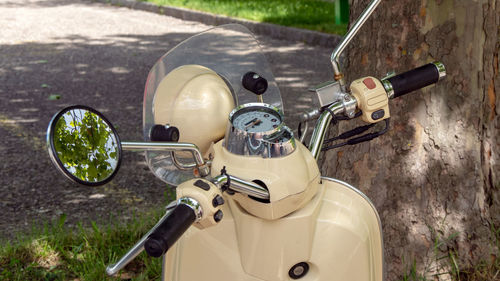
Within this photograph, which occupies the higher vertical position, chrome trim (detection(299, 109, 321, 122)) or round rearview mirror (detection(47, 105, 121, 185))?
round rearview mirror (detection(47, 105, 121, 185))

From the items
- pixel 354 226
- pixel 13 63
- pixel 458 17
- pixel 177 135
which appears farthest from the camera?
pixel 13 63

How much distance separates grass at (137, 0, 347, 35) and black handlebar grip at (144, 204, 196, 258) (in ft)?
21.0

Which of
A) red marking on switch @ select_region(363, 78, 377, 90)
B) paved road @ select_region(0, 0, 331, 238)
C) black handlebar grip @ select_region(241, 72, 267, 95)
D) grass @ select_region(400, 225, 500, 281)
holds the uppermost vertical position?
red marking on switch @ select_region(363, 78, 377, 90)

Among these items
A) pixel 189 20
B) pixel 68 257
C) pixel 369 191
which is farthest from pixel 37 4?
pixel 369 191

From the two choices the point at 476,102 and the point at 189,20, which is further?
the point at 189,20

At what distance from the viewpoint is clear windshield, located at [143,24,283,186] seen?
153 centimetres

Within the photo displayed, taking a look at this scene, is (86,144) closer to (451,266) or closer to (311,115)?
(311,115)

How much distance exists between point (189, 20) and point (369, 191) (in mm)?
7092

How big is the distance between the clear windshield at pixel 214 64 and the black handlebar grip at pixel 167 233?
0.41m

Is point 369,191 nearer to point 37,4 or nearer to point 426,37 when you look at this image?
point 426,37

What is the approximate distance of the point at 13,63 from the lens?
Answer: 22.6 feet

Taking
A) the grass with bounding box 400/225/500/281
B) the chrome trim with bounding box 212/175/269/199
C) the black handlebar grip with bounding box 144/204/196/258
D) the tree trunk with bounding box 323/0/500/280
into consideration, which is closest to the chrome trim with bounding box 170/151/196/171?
the chrome trim with bounding box 212/175/269/199

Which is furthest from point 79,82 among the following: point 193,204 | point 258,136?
point 193,204

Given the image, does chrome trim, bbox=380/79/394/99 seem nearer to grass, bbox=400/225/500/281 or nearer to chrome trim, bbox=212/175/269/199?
chrome trim, bbox=212/175/269/199
